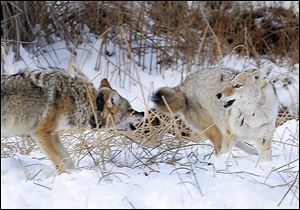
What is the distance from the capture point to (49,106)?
201 inches

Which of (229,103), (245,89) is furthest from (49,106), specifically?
(245,89)

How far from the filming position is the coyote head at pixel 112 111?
558 centimetres

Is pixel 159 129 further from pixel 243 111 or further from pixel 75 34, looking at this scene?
pixel 75 34

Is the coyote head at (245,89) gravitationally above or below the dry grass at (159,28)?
above

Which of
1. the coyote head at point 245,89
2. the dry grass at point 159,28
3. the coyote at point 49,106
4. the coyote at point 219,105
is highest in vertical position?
the coyote at point 49,106

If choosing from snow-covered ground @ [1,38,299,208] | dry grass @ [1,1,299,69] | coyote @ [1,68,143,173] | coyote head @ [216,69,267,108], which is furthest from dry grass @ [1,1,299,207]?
snow-covered ground @ [1,38,299,208]

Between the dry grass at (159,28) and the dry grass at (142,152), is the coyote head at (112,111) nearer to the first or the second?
the dry grass at (142,152)

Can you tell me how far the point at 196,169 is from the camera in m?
4.80

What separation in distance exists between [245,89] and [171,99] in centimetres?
85

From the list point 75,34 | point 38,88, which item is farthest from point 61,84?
point 75,34

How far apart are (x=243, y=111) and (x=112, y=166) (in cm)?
190

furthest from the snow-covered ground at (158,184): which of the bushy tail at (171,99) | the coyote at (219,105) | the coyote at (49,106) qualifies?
the bushy tail at (171,99)

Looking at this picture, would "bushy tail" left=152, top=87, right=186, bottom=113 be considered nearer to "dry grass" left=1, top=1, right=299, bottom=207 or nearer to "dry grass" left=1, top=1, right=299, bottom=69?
"dry grass" left=1, top=1, right=299, bottom=207

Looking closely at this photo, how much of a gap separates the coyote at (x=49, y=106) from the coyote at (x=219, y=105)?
97 cm
